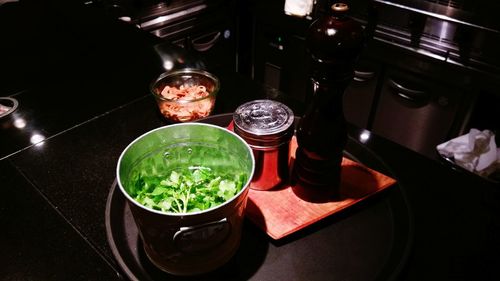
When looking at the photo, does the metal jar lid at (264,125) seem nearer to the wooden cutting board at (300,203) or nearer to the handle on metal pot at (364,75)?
the wooden cutting board at (300,203)

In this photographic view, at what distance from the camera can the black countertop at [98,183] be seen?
0.68m

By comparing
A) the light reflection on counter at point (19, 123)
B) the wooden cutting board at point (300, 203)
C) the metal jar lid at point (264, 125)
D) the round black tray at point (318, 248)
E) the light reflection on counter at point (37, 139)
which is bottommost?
the light reflection on counter at point (19, 123)

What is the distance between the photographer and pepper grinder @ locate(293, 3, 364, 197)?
59 cm

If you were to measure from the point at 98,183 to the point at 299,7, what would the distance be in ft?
5.89

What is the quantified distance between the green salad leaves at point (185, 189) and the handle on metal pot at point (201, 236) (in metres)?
0.06

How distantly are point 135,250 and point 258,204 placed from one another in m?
0.23

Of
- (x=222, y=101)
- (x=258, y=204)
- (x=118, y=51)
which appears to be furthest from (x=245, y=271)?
Result: (x=118, y=51)

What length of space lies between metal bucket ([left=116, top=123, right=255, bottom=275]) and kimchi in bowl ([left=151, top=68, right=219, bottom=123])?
0.34 meters

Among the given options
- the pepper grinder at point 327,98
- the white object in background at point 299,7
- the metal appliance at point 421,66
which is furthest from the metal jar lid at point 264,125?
Answer: the white object in background at point 299,7

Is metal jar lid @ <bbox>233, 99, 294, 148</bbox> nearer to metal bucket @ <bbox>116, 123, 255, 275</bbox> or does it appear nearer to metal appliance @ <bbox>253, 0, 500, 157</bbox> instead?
metal bucket @ <bbox>116, 123, 255, 275</bbox>

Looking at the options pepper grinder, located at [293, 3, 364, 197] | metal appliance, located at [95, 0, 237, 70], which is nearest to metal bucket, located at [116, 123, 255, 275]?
pepper grinder, located at [293, 3, 364, 197]

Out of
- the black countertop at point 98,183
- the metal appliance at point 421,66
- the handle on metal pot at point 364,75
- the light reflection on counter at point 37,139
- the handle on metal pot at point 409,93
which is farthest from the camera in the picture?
the handle on metal pot at point 364,75

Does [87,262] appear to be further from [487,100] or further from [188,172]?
[487,100]

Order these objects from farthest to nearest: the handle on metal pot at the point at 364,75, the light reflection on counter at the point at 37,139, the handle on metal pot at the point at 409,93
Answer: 1. the handle on metal pot at the point at 364,75
2. the handle on metal pot at the point at 409,93
3. the light reflection on counter at the point at 37,139
